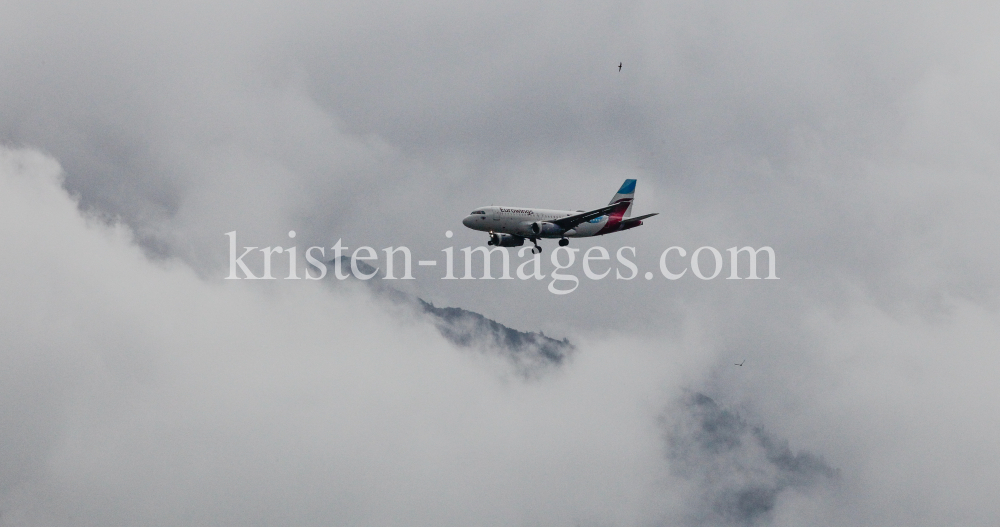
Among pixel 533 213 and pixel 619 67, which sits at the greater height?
pixel 619 67

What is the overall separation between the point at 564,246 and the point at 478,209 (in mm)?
13445

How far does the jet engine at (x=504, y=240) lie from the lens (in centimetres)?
13700

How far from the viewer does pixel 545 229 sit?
135 metres

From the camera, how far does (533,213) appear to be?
448ft

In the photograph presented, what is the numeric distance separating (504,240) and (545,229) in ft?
18.6

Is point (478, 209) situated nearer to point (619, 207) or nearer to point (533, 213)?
point (533, 213)

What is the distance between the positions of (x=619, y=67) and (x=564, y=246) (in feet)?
79.8

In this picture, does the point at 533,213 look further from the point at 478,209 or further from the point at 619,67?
the point at 619,67

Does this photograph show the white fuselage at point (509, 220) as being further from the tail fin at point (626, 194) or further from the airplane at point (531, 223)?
the tail fin at point (626, 194)

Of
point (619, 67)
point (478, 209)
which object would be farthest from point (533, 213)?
point (619, 67)

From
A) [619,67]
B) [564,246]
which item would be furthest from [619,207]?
[619,67]

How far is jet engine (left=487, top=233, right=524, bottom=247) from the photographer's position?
137 metres

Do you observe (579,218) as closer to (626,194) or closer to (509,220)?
(509,220)

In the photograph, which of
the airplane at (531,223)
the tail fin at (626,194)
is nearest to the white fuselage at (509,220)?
the airplane at (531,223)
